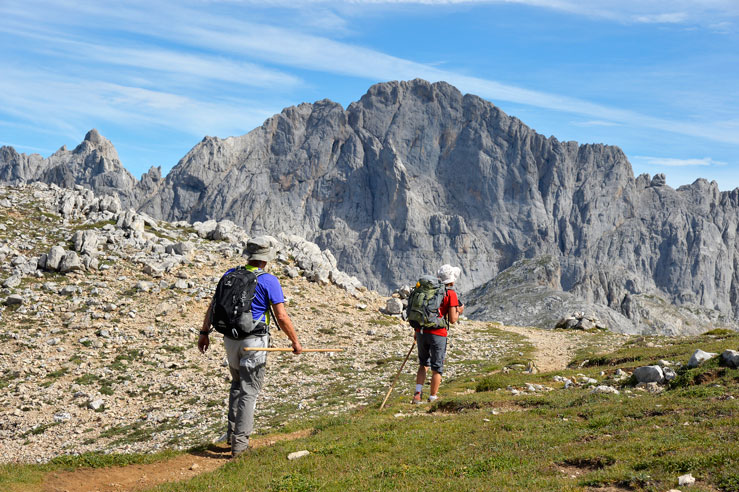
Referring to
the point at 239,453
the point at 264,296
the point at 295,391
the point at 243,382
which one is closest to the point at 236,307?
the point at 264,296

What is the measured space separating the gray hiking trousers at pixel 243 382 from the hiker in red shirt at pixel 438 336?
20.3ft

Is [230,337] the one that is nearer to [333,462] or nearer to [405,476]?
[333,462]

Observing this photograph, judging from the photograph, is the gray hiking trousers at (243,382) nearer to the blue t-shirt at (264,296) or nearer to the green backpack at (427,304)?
the blue t-shirt at (264,296)

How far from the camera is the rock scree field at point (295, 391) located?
9.55 metres

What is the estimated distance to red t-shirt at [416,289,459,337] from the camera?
53.2 ft

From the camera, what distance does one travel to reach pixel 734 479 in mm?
7574

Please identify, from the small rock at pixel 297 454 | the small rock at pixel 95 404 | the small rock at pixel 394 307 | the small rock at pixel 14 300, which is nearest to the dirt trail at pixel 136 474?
the small rock at pixel 297 454

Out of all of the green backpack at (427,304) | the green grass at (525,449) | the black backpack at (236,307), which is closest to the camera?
the green grass at (525,449)

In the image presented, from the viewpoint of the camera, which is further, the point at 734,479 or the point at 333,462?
the point at 333,462

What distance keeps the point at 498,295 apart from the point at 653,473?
86.8 m

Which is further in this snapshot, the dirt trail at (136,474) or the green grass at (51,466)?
the dirt trail at (136,474)

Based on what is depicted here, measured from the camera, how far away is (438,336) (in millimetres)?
16234

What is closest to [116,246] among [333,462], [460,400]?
[460,400]

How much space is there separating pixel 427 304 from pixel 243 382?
20.8 feet
